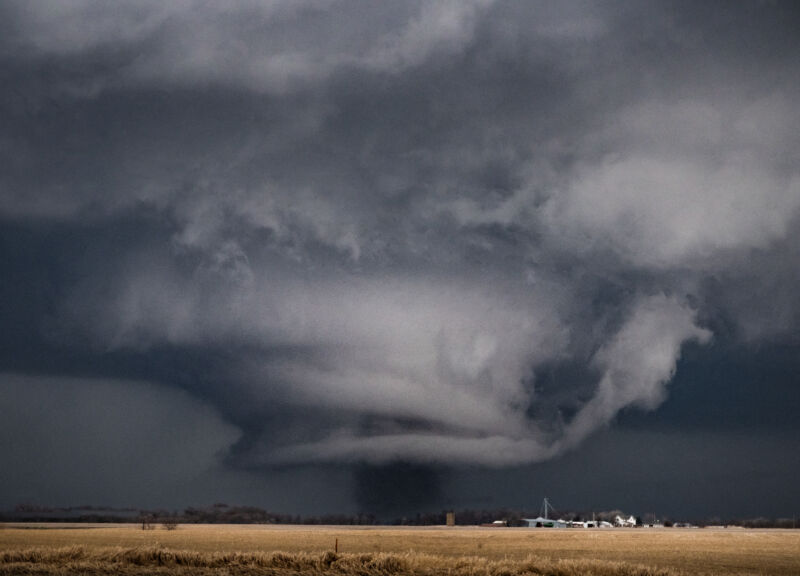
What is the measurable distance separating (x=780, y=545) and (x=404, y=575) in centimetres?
10306

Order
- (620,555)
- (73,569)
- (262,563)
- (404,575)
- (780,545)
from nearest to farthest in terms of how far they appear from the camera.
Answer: (73,569) < (404,575) < (262,563) < (620,555) < (780,545)

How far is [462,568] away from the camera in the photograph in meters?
33.9

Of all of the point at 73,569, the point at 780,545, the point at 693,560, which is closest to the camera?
the point at 73,569

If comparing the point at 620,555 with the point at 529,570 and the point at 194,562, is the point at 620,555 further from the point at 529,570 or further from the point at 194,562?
the point at 194,562

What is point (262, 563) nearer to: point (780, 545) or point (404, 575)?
point (404, 575)

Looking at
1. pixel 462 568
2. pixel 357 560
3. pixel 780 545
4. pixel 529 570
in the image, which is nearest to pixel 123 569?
pixel 357 560

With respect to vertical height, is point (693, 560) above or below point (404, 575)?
below

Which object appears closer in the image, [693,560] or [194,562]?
[194,562]

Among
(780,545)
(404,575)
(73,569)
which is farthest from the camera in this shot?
(780,545)

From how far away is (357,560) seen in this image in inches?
1364

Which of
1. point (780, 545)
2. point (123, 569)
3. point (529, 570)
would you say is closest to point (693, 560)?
point (780, 545)

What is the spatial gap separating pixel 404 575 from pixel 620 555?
209 ft

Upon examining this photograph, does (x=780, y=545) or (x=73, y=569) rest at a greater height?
(x=73, y=569)

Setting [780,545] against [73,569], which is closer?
[73,569]
